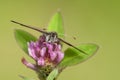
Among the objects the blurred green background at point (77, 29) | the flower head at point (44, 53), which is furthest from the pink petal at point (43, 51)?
the blurred green background at point (77, 29)

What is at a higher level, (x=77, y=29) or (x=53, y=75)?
(x=53, y=75)

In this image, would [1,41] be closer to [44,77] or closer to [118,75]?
[118,75]

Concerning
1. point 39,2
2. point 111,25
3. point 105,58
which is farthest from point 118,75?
point 39,2

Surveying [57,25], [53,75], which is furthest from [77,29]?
[53,75]

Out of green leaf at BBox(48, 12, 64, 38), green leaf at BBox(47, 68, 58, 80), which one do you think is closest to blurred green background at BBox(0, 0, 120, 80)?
green leaf at BBox(48, 12, 64, 38)

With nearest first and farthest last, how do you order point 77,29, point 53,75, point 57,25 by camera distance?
point 53,75, point 57,25, point 77,29

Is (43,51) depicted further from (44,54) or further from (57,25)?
(57,25)

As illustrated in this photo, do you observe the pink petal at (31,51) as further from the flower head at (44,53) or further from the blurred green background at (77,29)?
the blurred green background at (77,29)
